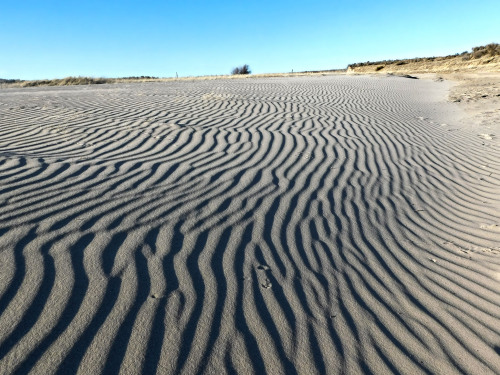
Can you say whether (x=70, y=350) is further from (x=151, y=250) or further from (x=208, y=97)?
(x=208, y=97)

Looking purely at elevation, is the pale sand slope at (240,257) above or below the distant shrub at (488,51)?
above

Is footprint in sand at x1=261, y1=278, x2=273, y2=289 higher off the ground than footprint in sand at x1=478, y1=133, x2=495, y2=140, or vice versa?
footprint in sand at x1=261, y1=278, x2=273, y2=289

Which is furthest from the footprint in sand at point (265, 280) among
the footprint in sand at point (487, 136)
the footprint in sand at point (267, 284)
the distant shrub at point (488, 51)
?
the distant shrub at point (488, 51)

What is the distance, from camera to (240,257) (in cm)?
295


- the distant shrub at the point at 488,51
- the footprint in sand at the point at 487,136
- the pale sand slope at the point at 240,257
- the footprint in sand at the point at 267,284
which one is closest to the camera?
the pale sand slope at the point at 240,257

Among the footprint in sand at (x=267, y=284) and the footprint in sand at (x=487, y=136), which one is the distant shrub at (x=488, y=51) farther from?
the footprint in sand at (x=267, y=284)

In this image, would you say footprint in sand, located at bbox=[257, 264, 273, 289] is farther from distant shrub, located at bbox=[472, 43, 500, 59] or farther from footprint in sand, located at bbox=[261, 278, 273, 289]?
distant shrub, located at bbox=[472, 43, 500, 59]

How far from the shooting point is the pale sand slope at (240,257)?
2.09 meters

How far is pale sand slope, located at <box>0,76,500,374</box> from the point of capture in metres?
2.09

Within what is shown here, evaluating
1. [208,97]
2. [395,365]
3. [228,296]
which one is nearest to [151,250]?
[228,296]

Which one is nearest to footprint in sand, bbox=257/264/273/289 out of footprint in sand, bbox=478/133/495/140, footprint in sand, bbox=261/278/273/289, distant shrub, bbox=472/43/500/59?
footprint in sand, bbox=261/278/273/289

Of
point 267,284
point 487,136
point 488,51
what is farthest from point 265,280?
point 488,51

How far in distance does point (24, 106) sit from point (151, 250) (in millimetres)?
7968

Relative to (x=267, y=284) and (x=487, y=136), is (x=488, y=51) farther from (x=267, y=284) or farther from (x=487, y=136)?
(x=267, y=284)
